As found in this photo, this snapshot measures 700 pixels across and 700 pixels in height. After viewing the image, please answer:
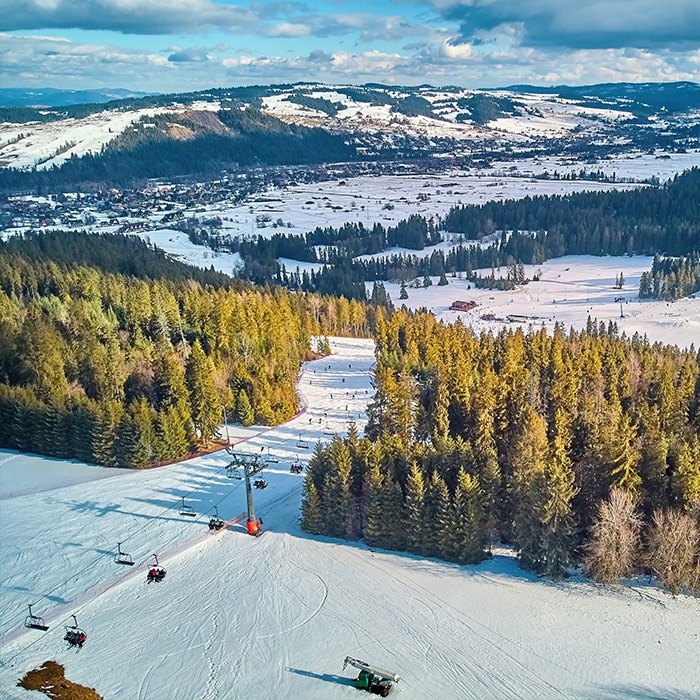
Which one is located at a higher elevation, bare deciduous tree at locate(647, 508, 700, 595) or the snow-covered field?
→ bare deciduous tree at locate(647, 508, 700, 595)

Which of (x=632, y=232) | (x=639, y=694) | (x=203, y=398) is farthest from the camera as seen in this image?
(x=632, y=232)

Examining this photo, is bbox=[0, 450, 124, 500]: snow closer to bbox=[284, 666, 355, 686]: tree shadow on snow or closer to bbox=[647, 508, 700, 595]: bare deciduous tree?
bbox=[284, 666, 355, 686]: tree shadow on snow

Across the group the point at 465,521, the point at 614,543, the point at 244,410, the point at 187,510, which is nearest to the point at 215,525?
the point at 187,510

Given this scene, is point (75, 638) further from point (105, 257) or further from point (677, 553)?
point (105, 257)

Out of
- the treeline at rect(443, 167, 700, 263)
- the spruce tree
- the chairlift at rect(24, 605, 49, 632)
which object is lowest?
the chairlift at rect(24, 605, 49, 632)

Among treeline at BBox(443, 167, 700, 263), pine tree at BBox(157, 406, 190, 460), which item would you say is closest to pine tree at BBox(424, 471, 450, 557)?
pine tree at BBox(157, 406, 190, 460)

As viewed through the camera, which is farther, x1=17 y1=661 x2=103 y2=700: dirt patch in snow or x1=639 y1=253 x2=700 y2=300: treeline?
x1=639 y1=253 x2=700 y2=300: treeline

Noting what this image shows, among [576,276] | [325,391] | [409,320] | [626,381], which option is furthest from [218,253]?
[626,381]
